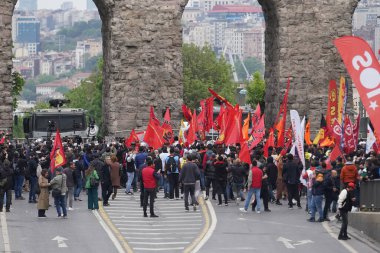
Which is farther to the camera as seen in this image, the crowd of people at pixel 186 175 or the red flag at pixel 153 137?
the red flag at pixel 153 137

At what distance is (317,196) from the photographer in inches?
1575

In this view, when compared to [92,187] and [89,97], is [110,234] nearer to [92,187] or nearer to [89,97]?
[92,187]

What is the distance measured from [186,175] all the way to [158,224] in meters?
3.30

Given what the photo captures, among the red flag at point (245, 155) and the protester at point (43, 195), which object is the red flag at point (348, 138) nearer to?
the red flag at point (245, 155)

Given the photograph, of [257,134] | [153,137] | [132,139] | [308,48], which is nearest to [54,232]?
[257,134]

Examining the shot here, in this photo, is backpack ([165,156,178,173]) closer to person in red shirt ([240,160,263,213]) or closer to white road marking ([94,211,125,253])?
person in red shirt ([240,160,263,213])

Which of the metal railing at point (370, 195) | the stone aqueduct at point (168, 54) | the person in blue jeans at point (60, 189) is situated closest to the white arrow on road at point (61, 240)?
the person in blue jeans at point (60, 189)

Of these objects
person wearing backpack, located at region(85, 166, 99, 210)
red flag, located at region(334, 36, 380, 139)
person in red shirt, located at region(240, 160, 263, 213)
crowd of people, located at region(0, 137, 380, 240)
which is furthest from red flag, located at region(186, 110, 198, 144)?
red flag, located at region(334, 36, 380, 139)

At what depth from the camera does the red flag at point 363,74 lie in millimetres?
31203

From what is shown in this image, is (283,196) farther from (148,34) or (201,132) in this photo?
(148,34)

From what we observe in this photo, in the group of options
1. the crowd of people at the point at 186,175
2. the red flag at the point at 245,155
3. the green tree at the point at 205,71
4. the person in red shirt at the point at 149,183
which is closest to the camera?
the crowd of people at the point at 186,175

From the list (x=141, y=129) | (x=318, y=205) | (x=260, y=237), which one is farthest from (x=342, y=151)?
(x=141, y=129)

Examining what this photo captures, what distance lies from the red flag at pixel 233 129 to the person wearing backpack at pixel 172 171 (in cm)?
169

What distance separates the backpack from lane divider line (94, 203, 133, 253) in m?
2.78
